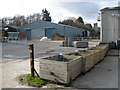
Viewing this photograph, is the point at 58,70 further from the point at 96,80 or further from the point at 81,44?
the point at 81,44

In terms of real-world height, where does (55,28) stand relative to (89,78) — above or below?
above

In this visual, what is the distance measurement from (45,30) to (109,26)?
2415 centimetres

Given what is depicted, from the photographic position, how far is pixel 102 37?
1537 centimetres

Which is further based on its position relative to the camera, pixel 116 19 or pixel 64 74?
pixel 116 19

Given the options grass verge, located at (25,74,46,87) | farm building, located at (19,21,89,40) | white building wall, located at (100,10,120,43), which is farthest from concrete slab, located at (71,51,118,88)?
farm building, located at (19,21,89,40)

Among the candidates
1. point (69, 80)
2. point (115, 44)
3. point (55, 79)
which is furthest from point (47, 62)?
point (115, 44)

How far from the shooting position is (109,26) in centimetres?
1496

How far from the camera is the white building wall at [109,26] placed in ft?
48.2

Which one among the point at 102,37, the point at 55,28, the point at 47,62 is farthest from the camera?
the point at 55,28

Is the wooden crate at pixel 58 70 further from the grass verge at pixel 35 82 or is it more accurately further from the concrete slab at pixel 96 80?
the concrete slab at pixel 96 80

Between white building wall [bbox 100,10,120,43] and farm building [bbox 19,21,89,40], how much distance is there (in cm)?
2036

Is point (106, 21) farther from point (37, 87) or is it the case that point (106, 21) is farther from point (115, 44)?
point (37, 87)

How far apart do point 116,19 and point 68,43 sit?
22.2ft

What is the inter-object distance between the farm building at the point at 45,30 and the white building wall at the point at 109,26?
20.4 meters
